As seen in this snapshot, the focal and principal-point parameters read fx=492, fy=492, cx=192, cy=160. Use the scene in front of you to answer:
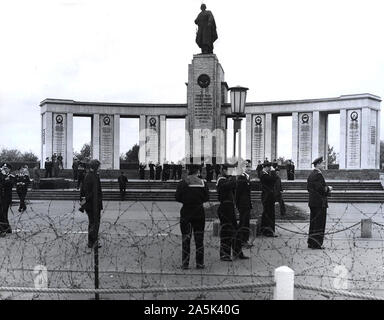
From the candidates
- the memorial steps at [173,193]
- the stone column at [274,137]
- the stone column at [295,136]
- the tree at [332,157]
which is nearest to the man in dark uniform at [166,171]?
the memorial steps at [173,193]

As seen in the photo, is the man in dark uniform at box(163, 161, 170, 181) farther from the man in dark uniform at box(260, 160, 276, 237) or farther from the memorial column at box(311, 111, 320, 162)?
the man in dark uniform at box(260, 160, 276, 237)

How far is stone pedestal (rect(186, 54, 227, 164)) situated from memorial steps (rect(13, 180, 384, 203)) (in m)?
3.52

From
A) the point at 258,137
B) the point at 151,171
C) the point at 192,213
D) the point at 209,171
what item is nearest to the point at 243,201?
the point at 192,213

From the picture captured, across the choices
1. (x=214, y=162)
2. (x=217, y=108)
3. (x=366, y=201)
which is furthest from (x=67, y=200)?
(x=366, y=201)

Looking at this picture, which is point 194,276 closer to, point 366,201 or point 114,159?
point 366,201

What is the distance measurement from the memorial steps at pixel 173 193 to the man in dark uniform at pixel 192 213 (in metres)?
15.9

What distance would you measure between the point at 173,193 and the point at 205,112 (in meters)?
7.39

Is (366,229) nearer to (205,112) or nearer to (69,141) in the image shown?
(205,112)

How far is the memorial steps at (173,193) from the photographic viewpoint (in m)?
Answer: 24.8

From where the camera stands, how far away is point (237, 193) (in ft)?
33.3

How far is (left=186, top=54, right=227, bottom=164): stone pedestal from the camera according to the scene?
31.7m

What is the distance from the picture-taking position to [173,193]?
26.4 meters

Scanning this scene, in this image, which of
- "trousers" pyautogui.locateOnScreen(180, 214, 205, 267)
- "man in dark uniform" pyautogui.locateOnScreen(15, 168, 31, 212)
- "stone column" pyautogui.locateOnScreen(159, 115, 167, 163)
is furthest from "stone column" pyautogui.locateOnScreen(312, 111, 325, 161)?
"trousers" pyautogui.locateOnScreen(180, 214, 205, 267)

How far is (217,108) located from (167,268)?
24.9m
